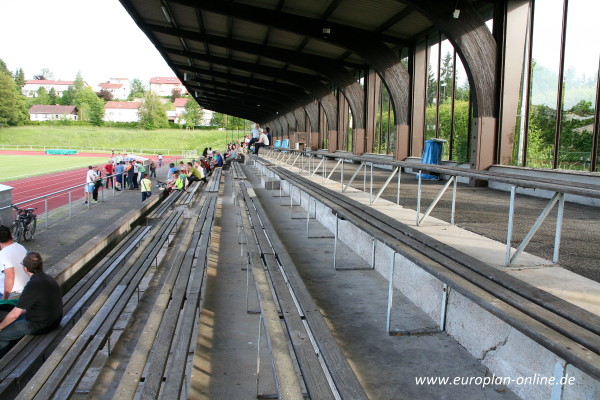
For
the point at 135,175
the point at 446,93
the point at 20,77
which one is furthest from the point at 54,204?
the point at 20,77

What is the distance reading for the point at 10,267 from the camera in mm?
5887

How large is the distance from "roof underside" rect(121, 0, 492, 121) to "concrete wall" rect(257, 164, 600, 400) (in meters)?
10.4

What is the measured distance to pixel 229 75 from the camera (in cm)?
3156

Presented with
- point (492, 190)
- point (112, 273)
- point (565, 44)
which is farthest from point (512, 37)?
point (112, 273)

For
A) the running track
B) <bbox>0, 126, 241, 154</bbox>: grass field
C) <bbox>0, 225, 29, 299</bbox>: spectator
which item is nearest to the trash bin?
<bbox>0, 225, 29, 299</bbox>: spectator

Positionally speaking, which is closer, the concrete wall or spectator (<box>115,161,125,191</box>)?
the concrete wall

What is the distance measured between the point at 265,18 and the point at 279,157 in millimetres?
9209

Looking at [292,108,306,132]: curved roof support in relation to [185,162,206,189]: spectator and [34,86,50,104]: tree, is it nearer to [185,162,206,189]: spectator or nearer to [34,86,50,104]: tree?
[185,162,206,189]: spectator

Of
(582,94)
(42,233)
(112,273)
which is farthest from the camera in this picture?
(42,233)

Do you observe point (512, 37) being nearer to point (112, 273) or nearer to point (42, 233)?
point (112, 273)

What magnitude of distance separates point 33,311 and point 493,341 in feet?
14.8

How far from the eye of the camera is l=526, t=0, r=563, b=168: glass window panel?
34.5 feet

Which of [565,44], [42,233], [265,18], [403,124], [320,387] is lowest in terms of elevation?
[42,233]

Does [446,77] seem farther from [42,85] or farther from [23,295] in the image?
[42,85]
